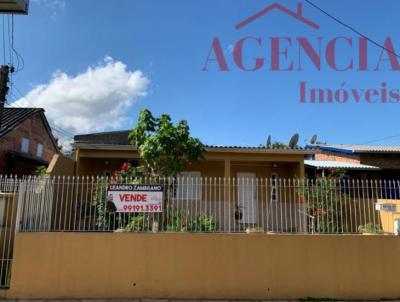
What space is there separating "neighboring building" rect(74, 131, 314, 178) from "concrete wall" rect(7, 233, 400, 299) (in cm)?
526

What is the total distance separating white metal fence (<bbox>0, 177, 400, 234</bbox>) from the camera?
6.86m

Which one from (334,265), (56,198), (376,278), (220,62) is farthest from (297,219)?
(56,198)

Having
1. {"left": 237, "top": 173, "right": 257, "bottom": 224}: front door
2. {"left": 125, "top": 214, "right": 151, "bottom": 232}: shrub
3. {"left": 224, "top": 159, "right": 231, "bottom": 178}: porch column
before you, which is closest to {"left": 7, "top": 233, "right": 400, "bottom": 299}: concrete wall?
{"left": 125, "top": 214, "right": 151, "bottom": 232}: shrub

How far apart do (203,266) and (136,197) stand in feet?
6.36

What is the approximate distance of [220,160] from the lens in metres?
12.2

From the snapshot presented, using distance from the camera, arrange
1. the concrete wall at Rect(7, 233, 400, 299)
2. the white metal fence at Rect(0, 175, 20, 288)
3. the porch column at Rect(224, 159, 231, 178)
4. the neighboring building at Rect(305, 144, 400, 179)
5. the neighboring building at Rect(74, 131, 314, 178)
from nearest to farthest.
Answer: the concrete wall at Rect(7, 233, 400, 299), the white metal fence at Rect(0, 175, 20, 288), the porch column at Rect(224, 159, 231, 178), the neighboring building at Rect(74, 131, 314, 178), the neighboring building at Rect(305, 144, 400, 179)

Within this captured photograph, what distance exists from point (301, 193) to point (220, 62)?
13.9ft

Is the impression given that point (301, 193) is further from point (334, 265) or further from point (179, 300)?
point (179, 300)

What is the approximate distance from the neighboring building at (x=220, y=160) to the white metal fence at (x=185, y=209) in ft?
13.1

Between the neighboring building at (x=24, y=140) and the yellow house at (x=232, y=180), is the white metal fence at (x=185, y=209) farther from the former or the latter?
the neighboring building at (x=24, y=140)

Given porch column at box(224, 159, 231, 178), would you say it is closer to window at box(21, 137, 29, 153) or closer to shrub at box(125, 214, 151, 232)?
shrub at box(125, 214, 151, 232)

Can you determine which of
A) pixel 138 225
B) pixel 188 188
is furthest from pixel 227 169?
pixel 138 225

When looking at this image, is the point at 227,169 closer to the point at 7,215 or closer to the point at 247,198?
the point at 247,198

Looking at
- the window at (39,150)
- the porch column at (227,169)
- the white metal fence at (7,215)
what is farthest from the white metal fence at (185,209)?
the window at (39,150)
